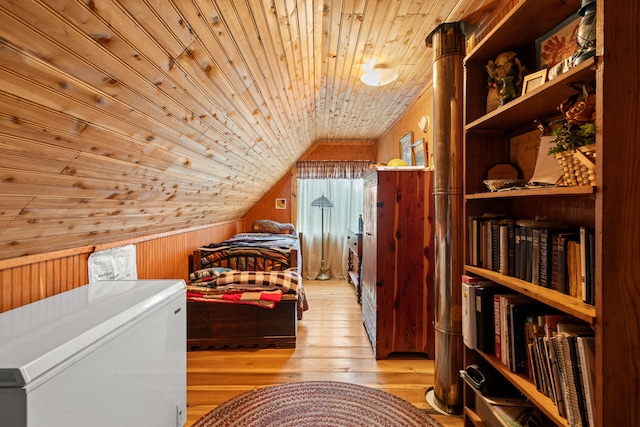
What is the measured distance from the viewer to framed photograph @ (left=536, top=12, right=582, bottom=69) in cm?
122

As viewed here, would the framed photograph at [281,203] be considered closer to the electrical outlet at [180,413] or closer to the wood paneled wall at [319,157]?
the wood paneled wall at [319,157]

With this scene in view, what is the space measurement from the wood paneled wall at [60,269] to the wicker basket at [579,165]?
212 cm

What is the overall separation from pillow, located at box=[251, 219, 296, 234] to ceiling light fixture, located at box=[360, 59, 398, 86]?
3.10 meters

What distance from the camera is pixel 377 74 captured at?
8.05 feet

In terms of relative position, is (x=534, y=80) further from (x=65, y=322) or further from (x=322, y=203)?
(x=322, y=203)

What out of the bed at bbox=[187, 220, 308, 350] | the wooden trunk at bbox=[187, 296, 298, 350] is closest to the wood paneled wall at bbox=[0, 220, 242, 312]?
the bed at bbox=[187, 220, 308, 350]

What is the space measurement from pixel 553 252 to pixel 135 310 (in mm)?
1498

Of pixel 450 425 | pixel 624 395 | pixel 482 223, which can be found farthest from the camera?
pixel 450 425

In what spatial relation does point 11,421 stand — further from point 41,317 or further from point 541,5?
point 541,5

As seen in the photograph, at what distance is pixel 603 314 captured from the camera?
840mm

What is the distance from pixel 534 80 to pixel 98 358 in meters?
1.79

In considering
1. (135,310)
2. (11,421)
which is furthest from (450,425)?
(11,421)

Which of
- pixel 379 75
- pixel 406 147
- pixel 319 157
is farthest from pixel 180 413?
pixel 319 157

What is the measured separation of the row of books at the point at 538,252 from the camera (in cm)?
95
